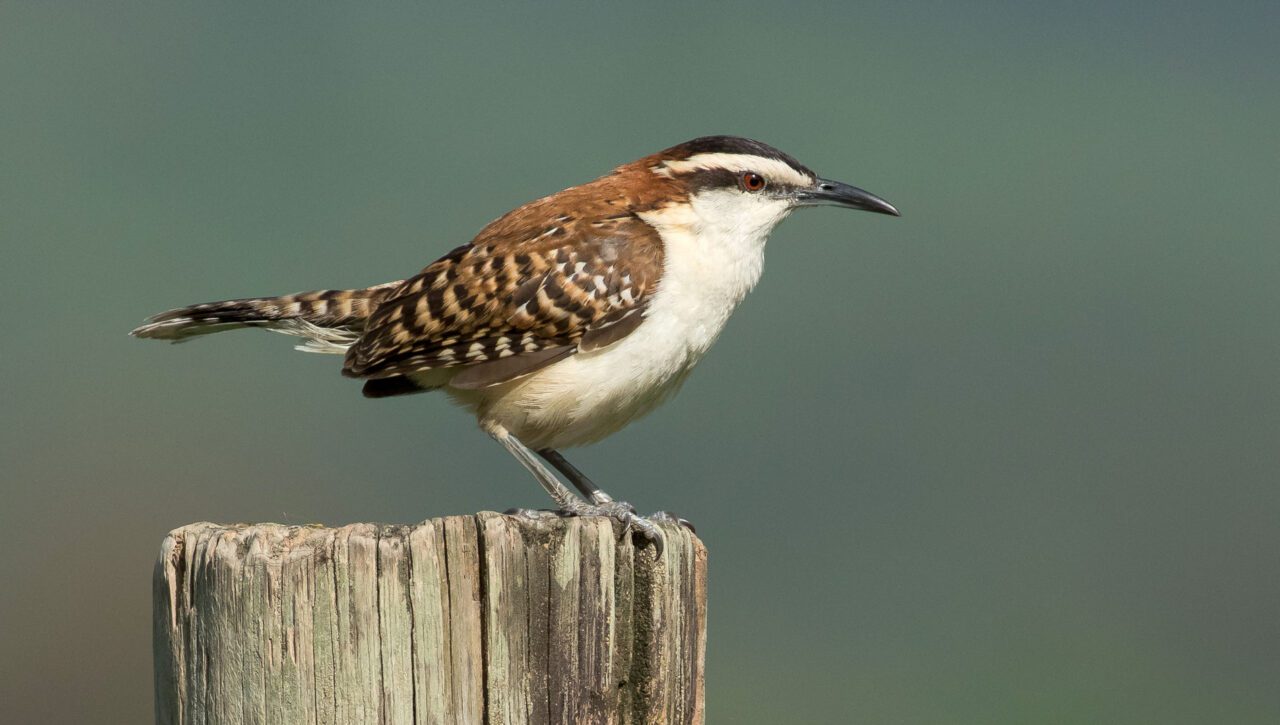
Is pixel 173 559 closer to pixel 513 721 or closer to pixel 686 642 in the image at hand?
pixel 513 721

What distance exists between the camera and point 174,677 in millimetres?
→ 3162

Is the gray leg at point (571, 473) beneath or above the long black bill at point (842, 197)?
beneath

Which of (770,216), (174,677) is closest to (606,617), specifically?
(174,677)

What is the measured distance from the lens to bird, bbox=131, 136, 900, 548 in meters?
5.27

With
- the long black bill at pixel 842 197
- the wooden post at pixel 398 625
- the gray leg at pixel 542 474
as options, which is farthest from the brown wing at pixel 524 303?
the wooden post at pixel 398 625

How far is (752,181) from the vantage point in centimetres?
593

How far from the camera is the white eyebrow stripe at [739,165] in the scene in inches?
232

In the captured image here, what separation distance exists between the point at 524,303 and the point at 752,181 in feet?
4.42

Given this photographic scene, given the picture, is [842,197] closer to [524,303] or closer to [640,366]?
[640,366]

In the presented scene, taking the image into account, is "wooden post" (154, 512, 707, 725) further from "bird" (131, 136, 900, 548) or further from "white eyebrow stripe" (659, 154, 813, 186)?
"white eyebrow stripe" (659, 154, 813, 186)

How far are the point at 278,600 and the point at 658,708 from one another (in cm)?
108

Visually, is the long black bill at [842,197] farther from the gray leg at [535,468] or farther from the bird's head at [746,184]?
the gray leg at [535,468]

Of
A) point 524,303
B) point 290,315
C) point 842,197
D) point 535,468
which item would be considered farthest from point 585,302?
point 290,315

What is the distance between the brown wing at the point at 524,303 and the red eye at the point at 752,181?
1.99 ft
